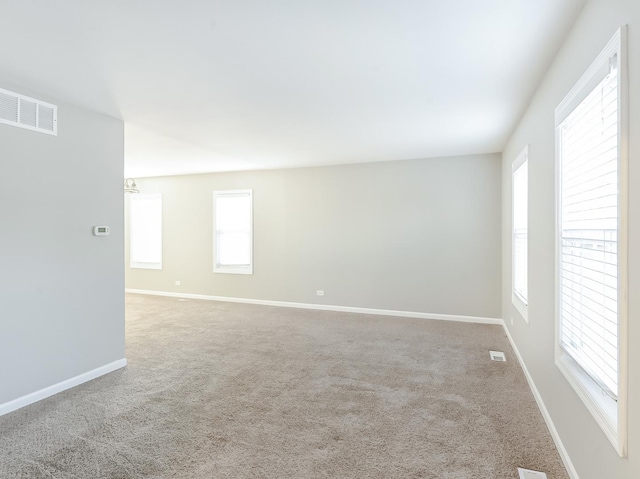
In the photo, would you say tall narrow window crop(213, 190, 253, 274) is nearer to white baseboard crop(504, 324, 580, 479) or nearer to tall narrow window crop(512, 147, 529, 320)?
tall narrow window crop(512, 147, 529, 320)

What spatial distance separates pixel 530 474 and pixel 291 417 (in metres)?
1.55

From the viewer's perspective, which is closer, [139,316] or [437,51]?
[437,51]

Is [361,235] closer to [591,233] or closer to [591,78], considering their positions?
[591,233]

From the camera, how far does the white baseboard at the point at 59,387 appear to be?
9.29ft

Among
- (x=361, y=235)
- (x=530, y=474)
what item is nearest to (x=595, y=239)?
(x=530, y=474)

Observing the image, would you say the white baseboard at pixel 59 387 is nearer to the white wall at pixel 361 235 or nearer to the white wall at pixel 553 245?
the white wall at pixel 361 235

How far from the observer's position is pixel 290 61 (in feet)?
8.17

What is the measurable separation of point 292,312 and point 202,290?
2.25 m

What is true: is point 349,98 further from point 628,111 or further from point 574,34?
point 628,111

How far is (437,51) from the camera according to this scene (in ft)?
7.74

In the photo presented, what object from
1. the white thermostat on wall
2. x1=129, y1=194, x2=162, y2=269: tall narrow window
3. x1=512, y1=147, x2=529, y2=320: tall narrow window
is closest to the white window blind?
x1=512, y1=147, x2=529, y2=320: tall narrow window

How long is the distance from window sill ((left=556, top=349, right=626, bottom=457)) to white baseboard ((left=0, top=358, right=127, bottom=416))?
386 centimetres

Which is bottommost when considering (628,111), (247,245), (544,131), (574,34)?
(247,245)

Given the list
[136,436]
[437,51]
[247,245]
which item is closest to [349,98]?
[437,51]
